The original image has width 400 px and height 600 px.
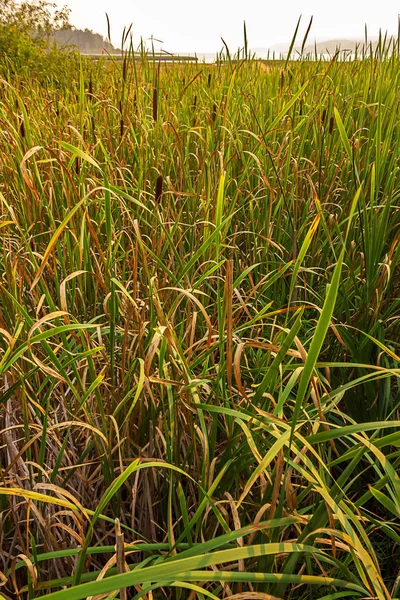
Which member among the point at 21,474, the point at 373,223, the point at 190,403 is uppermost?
the point at 373,223

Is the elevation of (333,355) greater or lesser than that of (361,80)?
lesser

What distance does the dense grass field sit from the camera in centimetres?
69

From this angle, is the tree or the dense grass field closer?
the dense grass field

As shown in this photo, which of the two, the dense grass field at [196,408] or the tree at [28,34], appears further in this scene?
the tree at [28,34]

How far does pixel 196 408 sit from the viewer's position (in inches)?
35.6

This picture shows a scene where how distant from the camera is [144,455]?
3.25 feet

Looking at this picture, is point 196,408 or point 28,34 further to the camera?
point 28,34

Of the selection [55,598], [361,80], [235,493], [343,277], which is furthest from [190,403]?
[361,80]

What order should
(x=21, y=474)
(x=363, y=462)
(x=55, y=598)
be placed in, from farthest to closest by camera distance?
(x=363, y=462) < (x=21, y=474) < (x=55, y=598)

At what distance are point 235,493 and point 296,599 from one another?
202mm

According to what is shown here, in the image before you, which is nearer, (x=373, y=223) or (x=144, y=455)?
(x=144, y=455)

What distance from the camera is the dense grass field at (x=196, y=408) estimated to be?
69 centimetres

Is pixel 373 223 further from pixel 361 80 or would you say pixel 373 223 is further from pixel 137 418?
pixel 361 80

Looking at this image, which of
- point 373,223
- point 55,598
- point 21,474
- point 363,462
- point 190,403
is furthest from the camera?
point 373,223
